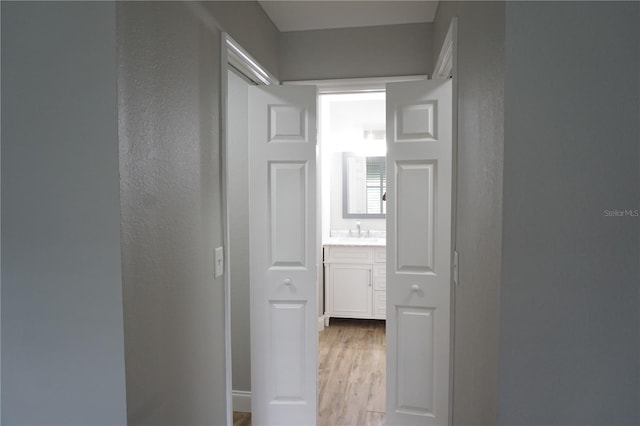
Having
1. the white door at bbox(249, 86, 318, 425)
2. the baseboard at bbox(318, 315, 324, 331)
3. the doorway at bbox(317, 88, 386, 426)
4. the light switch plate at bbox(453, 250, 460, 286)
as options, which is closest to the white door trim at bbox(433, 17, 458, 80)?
the white door at bbox(249, 86, 318, 425)

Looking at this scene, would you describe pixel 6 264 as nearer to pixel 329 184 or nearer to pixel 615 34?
pixel 615 34

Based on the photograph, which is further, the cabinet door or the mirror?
the mirror

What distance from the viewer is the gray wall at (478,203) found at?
93 cm

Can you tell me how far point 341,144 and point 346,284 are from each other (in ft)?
5.13

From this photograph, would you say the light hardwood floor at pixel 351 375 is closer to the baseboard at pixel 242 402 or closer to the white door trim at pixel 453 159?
the baseboard at pixel 242 402

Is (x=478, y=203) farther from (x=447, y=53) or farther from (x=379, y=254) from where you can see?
(x=379, y=254)

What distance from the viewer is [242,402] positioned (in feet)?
8.16

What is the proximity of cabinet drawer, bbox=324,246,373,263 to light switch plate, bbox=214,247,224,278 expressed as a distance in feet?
7.49

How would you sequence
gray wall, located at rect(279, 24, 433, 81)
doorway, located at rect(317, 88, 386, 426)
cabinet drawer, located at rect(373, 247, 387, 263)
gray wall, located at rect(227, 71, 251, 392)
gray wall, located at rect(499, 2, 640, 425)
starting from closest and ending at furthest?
gray wall, located at rect(499, 2, 640, 425)
gray wall, located at rect(279, 24, 433, 81)
gray wall, located at rect(227, 71, 251, 392)
doorway, located at rect(317, 88, 386, 426)
cabinet drawer, located at rect(373, 247, 387, 263)

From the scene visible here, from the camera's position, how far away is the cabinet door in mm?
3822

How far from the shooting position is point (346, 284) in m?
3.85

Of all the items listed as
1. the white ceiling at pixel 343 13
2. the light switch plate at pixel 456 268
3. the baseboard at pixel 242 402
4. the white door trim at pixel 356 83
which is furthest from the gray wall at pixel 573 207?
the baseboard at pixel 242 402

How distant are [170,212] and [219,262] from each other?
18.1 inches

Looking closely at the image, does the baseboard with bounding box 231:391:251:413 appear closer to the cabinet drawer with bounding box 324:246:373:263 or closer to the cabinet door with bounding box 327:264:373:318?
the cabinet door with bounding box 327:264:373:318
